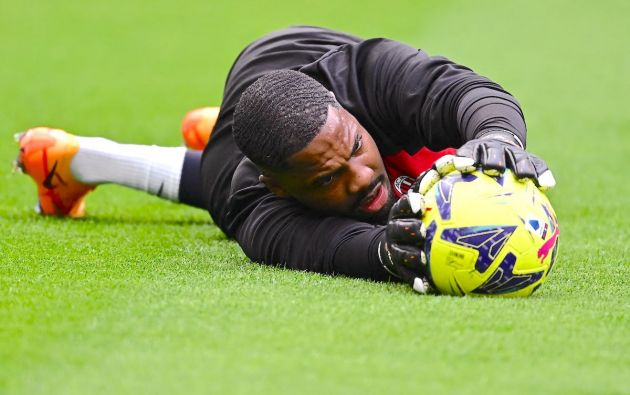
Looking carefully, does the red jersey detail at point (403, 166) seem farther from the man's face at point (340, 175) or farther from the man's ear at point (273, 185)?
the man's ear at point (273, 185)

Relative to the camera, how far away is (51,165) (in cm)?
596

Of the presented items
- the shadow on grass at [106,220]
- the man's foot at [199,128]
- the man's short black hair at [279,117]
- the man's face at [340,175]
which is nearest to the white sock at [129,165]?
the shadow on grass at [106,220]

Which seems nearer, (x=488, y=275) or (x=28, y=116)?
(x=488, y=275)

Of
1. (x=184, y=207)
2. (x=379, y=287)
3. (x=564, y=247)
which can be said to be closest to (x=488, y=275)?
(x=379, y=287)

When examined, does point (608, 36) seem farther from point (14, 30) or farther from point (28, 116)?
point (28, 116)

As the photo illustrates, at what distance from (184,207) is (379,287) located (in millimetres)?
3113

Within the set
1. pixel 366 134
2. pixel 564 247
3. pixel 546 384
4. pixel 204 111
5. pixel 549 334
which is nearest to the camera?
pixel 546 384

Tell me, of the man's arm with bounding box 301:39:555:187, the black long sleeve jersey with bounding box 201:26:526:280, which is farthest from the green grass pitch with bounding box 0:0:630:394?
the man's arm with bounding box 301:39:555:187

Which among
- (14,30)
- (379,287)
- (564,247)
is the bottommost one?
(14,30)

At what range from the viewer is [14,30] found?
15.3 meters

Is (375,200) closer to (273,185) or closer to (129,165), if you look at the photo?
(273,185)

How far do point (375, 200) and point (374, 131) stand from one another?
408 millimetres

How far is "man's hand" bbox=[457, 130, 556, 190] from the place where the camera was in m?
3.64

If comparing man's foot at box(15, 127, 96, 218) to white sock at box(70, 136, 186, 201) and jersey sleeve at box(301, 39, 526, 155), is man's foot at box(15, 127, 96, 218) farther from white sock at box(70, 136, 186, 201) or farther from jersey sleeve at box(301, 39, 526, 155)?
jersey sleeve at box(301, 39, 526, 155)
